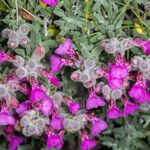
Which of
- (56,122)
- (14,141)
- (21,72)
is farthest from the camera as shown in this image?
(14,141)

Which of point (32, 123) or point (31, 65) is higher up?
point (31, 65)

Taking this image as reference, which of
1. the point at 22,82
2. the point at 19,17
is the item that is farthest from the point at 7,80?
the point at 19,17

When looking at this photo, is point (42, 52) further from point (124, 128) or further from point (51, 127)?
point (124, 128)

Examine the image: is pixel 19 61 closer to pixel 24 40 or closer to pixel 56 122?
pixel 24 40

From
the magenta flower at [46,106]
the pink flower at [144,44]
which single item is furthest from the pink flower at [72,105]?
the pink flower at [144,44]

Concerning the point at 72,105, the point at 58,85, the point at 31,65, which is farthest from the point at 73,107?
the point at 31,65

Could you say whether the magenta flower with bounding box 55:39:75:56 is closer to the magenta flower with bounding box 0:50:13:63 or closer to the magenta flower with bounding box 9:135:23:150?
the magenta flower with bounding box 0:50:13:63
